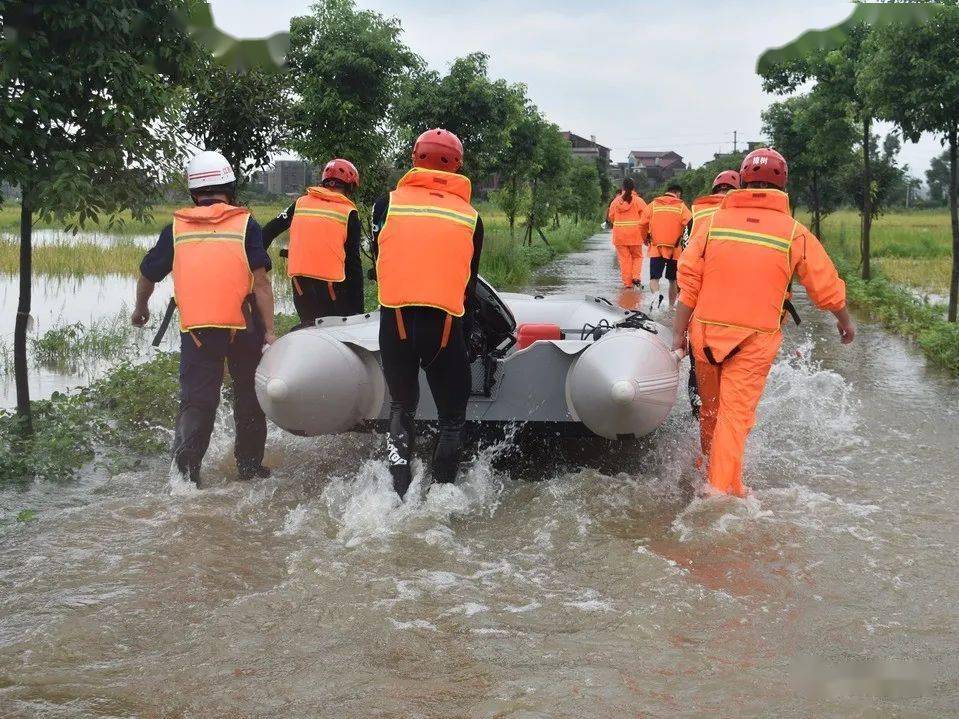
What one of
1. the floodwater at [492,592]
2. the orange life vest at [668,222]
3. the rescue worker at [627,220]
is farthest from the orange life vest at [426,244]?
the rescue worker at [627,220]

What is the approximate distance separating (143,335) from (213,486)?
7008mm

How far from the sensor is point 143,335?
1255 centimetres

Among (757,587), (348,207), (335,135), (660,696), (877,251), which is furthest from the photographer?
(877,251)

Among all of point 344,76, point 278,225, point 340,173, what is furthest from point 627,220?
point 278,225

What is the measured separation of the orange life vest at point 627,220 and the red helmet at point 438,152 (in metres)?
10.4

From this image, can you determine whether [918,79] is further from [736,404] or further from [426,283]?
[426,283]

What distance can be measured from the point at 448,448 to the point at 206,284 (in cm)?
154

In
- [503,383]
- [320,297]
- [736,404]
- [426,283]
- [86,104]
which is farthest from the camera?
[320,297]

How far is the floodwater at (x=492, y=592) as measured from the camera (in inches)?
135

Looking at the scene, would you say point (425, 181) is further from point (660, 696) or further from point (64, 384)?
point (64, 384)

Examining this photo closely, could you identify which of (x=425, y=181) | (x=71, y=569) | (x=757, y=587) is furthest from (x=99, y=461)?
(x=757, y=587)

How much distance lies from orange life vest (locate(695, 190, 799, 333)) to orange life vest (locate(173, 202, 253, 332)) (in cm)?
251

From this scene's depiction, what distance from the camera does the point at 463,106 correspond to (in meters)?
17.5

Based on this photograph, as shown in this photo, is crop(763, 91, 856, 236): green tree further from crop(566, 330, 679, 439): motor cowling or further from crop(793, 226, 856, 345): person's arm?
crop(566, 330, 679, 439): motor cowling
